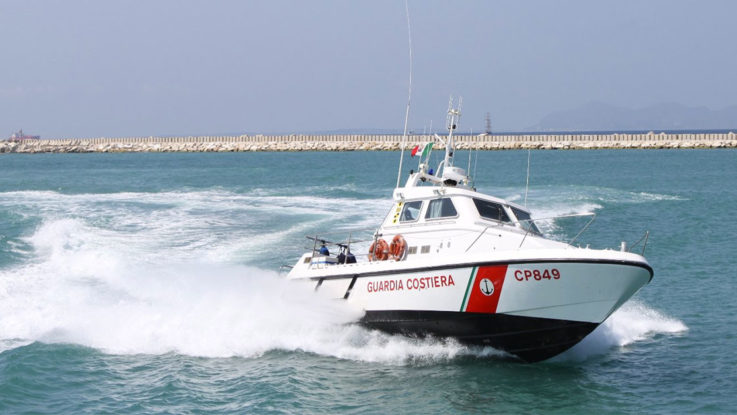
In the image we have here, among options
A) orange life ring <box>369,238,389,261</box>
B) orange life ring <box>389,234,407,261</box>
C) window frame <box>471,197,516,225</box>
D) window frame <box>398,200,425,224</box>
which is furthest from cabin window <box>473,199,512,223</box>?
orange life ring <box>369,238,389,261</box>

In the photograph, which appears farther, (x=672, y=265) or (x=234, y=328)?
(x=672, y=265)

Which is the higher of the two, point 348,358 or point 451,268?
point 451,268

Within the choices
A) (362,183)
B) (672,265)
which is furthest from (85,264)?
(362,183)

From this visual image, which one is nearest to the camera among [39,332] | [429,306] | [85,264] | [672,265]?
[429,306]

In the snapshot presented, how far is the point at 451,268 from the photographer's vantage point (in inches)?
484

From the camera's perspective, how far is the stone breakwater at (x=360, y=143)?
93250mm

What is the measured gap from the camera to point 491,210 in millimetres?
13898

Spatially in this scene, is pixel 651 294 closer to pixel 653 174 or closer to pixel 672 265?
pixel 672 265

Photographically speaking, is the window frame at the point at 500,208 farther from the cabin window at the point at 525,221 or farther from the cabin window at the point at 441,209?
the cabin window at the point at 441,209

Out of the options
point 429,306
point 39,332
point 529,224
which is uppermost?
point 529,224

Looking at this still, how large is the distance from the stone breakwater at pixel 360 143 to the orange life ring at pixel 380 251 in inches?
2702

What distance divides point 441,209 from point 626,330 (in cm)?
420

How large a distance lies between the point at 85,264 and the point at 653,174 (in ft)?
143

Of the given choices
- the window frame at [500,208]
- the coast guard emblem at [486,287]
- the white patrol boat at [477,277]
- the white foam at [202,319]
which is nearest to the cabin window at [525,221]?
the white patrol boat at [477,277]
